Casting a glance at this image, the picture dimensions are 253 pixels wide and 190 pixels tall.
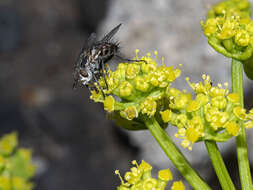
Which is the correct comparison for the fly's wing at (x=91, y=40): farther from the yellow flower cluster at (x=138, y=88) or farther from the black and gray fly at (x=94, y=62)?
the yellow flower cluster at (x=138, y=88)

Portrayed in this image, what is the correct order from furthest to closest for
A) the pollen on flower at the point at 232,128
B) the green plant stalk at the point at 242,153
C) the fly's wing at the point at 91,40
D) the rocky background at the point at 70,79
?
the rocky background at the point at 70,79
the fly's wing at the point at 91,40
the green plant stalk at the point at 242,153
the pollen on flower at the point at 232,128

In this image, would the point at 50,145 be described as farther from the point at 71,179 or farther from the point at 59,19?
the point at 59,19

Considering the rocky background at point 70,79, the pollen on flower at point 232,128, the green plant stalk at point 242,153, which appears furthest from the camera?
the rocky background at point 70,79

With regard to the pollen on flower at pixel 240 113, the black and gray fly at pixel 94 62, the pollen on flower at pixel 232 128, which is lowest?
the pollen on flower at pixel 232 128

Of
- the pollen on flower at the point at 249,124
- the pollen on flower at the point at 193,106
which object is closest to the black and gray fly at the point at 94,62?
the pollen on flower at the point at 193,106

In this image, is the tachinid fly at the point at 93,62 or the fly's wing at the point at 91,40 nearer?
the tachinid fly at the point at 93,62

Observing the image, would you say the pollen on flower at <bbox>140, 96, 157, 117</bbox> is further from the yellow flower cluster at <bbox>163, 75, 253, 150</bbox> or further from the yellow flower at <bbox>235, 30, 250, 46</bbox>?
the yellow flower at <bbox>235, 30, 250, 46</bbox>

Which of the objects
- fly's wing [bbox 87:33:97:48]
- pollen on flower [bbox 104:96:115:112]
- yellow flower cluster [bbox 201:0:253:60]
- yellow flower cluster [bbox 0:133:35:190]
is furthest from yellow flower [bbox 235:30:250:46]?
→ yellow flower cluster [bbox 0:133:35:190]

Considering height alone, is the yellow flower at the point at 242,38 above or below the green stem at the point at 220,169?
above
